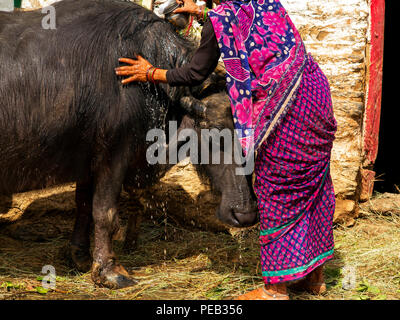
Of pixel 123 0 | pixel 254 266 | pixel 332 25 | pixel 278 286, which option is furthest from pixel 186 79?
pixel 332 25

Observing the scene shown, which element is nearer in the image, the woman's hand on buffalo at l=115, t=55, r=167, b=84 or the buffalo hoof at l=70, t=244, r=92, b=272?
the woman's hand on buffalo at l=115, t=55, r=167, b=84

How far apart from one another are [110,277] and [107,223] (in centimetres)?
38

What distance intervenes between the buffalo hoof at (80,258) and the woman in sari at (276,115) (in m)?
1.41

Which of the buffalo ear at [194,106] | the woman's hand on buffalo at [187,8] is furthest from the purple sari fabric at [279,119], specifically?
the woman's hand on buffalo at [187,8]

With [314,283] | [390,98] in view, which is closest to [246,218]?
[314,283]

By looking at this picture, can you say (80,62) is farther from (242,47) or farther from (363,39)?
(363,39)

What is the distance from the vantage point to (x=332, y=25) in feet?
15.3

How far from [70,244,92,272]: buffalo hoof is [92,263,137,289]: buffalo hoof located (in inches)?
14.8

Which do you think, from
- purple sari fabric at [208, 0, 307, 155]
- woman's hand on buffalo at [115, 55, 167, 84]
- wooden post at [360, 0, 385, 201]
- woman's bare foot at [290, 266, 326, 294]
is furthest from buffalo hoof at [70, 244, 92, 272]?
wooden post at [360, 0, 385, 201]

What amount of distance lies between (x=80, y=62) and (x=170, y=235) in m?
2.11

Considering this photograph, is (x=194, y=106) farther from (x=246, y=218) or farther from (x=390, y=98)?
(x=390, y=98)

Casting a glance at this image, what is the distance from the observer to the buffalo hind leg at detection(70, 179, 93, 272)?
4012mm

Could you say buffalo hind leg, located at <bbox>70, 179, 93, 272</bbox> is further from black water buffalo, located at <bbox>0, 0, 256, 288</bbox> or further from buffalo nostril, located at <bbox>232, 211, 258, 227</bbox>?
buffalo nostril, located at <bbox>232, 211, 258, 227</bbox>

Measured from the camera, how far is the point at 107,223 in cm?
363
